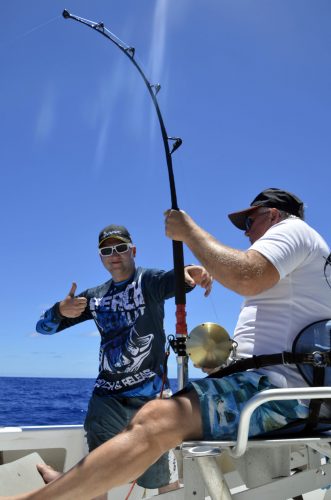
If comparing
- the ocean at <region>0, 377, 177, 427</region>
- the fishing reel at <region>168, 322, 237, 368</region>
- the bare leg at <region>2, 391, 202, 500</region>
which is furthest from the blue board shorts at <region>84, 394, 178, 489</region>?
the bare leg at <region>2, 391, 202, 500</region>

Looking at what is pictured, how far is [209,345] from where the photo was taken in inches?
89.6

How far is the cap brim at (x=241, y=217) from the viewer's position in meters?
2.50

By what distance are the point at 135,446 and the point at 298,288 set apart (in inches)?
36.1

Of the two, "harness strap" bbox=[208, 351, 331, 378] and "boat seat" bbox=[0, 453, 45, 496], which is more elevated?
"harness strap" bbox=[208, 351, 331, 378]

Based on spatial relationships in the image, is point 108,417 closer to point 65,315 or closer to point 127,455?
point 65,315

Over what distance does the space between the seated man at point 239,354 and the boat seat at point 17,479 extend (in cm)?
150

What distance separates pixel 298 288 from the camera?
2.13 meters

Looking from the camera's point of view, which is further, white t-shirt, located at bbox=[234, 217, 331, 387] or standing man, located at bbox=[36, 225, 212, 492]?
standing man, located at bbox=[36, 225, 212, 492]

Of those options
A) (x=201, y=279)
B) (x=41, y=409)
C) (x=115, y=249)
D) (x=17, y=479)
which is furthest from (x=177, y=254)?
(x=41, y=409)

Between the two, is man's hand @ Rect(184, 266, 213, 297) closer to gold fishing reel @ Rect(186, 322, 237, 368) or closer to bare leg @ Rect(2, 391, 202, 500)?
gold fishing reel @ Rect(186, 322, 237, 368)

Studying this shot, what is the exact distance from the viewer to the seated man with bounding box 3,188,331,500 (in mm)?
1811

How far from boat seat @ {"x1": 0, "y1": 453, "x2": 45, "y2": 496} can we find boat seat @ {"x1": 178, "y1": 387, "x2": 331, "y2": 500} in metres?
1.51

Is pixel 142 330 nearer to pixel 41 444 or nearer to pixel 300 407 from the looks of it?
pixel 41 444

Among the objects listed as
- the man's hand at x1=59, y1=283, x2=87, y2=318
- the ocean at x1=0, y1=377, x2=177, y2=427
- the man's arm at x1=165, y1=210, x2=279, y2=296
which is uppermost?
the man's hand at x1=59, y1=283, x2=87, y2=318
